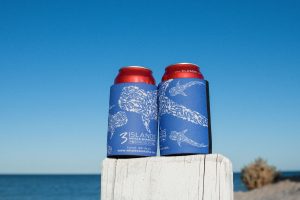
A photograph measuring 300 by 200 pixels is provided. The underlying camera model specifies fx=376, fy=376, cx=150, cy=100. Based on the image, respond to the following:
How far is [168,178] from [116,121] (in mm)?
483

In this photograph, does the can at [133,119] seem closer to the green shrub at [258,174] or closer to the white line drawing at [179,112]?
the white line drawing at [179,112]

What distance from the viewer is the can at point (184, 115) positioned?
2115 millimetres

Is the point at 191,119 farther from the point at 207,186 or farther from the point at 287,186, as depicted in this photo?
→ the point at 287,186

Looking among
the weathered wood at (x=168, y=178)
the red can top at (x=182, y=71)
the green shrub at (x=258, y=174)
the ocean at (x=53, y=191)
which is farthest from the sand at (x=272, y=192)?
the weathered wood at (x=168, y=178)

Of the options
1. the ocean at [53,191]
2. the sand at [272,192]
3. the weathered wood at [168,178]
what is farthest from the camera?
the ocean at [53,191]

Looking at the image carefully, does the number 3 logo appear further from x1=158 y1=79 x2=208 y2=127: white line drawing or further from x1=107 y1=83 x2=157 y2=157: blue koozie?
x1=158 y1=79 x2=208 y2=127: white line drawing

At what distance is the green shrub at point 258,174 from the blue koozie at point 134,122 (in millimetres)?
19413

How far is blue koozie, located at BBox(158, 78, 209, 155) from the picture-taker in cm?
211

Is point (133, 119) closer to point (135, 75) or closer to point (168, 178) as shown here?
point (135, 75)

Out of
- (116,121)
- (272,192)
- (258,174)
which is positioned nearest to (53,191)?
(258,174)

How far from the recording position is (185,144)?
→ 2.10m

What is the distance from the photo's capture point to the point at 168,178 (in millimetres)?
1999

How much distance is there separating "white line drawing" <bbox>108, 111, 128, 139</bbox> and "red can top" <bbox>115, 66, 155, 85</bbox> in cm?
22

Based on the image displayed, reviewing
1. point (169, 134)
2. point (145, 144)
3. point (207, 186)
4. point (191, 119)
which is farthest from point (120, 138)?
point (207, 186)
